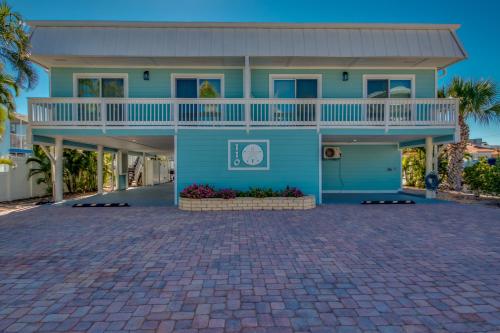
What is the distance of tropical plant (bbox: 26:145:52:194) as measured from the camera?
1178 centimetres

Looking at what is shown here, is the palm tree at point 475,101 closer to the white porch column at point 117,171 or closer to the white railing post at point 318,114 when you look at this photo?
the white railing post at point 318,114

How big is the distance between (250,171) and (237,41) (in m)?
4.75

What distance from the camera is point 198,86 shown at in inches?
434

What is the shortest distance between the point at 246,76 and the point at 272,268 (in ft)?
24.2

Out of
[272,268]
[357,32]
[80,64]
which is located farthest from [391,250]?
[80,64]

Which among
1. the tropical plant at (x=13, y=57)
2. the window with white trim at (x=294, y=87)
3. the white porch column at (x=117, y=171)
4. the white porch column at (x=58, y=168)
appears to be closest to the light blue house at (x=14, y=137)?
the white porch column at (x=117, y=171)

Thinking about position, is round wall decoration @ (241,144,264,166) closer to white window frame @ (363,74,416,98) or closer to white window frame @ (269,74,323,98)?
white window frame @ (269,74,323,98)

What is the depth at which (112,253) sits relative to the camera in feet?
15.4

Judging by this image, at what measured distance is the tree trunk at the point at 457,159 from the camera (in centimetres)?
1277

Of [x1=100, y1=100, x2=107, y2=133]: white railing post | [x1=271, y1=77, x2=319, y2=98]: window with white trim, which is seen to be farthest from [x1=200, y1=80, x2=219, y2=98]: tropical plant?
[x1=100, y1=100, x2=107, y2=133]: white railing post

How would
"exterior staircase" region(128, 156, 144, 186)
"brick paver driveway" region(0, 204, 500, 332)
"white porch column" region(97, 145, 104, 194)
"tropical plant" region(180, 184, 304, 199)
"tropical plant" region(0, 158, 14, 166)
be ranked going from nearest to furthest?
1. "brick paver driveway" region(0, 204, 500, 332)
2. "tropical plant" region(180, 184, 304, 199)
3. "tropical plant" region(0, 158, 14, 166)
4. "white porch column" region(97, 145, 104, 194)
5. "exterior staircase" region(128, 156, 144, 186)

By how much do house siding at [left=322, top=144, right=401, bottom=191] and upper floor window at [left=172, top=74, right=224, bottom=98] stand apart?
599cm

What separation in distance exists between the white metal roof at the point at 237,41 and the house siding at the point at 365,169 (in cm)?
423

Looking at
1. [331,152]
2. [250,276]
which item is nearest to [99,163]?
[331,152]
